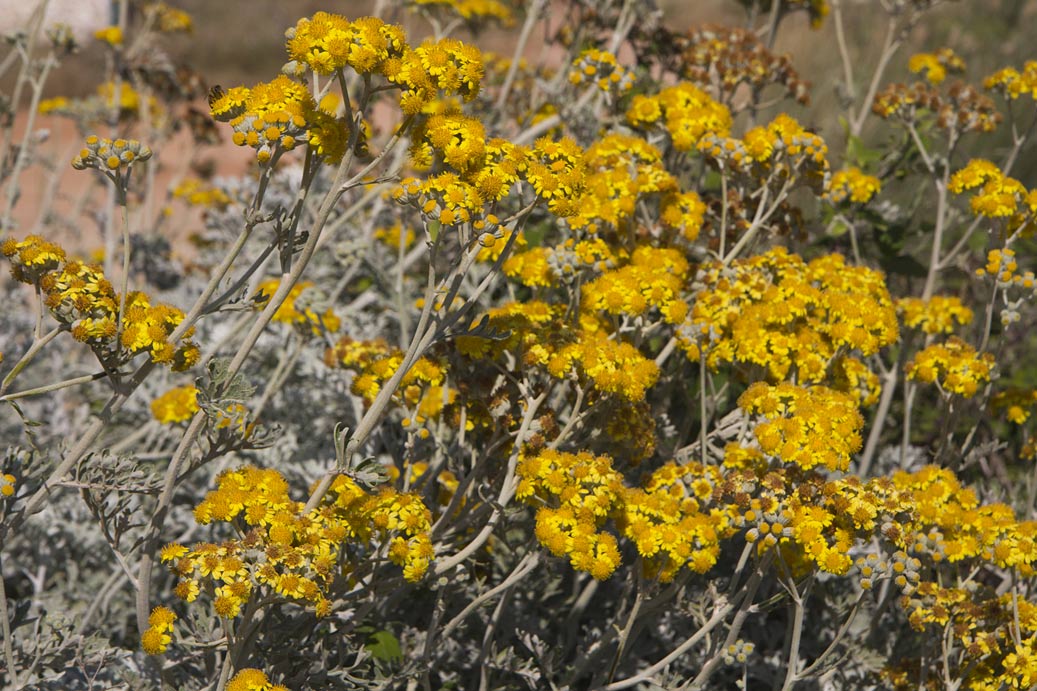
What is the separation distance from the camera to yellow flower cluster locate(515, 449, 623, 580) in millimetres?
2754

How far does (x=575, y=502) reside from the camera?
2820mm

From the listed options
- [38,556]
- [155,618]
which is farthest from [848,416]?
[38,556]

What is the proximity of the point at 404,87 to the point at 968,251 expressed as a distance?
347cm

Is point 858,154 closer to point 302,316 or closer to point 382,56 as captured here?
point 302,316

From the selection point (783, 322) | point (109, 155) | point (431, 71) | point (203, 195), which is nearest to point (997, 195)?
point (783, 322)

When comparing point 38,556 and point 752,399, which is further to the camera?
point 38,556

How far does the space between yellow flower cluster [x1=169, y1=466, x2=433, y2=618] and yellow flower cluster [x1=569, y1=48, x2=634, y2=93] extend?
1.98m

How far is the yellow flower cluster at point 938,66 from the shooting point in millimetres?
4707

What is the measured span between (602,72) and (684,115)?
46 cm

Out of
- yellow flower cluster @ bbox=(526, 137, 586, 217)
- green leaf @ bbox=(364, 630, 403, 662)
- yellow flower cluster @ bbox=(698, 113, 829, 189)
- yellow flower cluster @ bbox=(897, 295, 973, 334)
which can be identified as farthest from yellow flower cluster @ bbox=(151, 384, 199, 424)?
yellow flower cluster @ bbox=(897, 295, 973, 334)

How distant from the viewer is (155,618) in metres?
2.57

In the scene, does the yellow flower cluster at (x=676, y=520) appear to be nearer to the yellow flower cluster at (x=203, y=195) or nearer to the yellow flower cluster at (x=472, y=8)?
the yellow flower cluster at (x=472, y=8)

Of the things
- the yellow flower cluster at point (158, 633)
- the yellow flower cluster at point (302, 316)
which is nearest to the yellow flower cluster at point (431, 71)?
the yellow flower cluster at point (302, 316)

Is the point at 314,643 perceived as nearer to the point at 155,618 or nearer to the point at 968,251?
the point at 155,618
